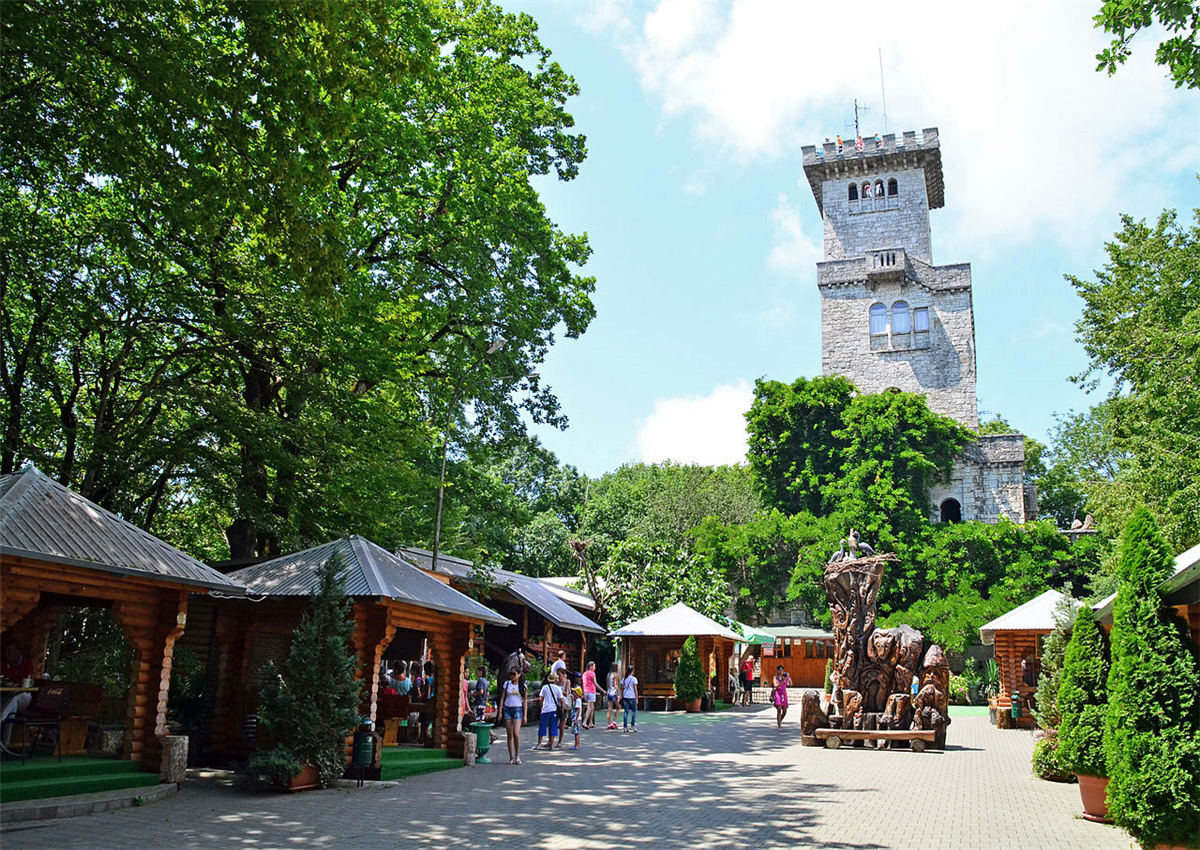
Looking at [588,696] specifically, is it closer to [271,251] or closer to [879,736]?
[879,736]

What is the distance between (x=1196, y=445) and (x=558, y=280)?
1424 cm

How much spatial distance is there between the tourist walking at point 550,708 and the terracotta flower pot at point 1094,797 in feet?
28.9

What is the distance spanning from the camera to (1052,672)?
14.5 m

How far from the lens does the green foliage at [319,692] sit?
10.8 m

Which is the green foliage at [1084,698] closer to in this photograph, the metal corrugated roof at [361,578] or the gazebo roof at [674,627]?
the metal corrugated roof at [361,578]

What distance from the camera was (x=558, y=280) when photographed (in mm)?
20453

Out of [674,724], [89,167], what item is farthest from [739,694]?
[89,167]

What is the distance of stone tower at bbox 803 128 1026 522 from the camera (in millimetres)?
40562

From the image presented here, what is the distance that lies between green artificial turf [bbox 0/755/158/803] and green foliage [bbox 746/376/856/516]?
3323 centimetres

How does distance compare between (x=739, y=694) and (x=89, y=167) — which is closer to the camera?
(x=89, y=167)

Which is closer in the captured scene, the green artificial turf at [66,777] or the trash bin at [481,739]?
the green artificial turf at [66,777]

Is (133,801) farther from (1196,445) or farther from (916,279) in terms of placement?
(916,279)

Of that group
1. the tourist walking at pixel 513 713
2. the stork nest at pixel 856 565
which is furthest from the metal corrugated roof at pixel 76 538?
the stork nest at pixel 856 565

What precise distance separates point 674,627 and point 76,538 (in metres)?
18.1
